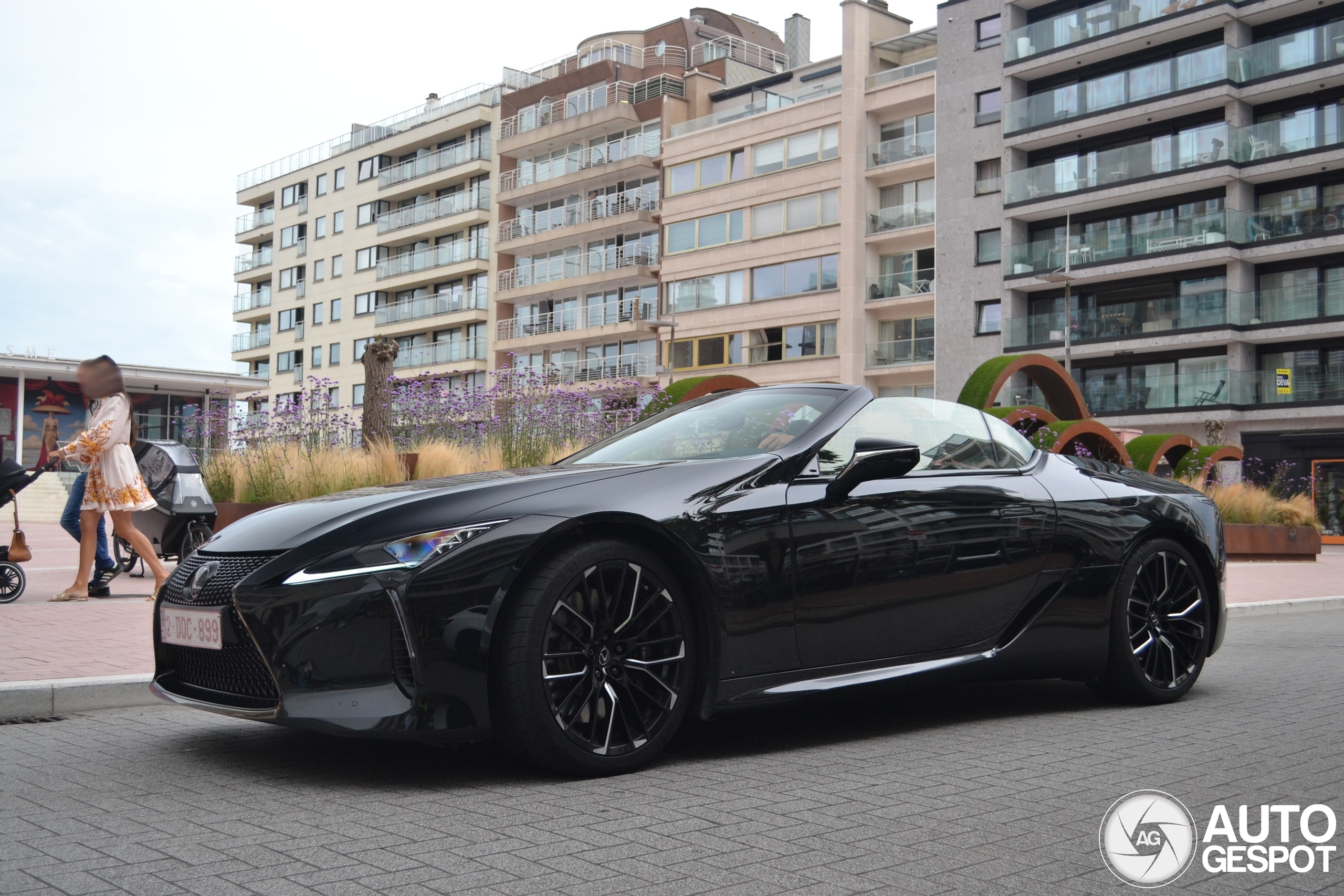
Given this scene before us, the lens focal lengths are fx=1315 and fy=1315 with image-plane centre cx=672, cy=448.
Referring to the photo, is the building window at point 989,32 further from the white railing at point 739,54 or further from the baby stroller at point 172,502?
the baby stroller at point 172,502

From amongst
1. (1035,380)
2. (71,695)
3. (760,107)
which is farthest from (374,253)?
(71,695)

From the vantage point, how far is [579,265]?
201 ft

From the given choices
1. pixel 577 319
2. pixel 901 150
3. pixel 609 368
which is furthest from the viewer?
pixel 577 319

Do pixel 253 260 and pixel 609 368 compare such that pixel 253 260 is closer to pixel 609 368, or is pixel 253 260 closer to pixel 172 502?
pixel 609 368

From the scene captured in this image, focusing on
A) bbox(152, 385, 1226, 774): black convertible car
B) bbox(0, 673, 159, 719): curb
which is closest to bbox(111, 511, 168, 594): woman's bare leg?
bbox(0, 673, 159, 719): curb

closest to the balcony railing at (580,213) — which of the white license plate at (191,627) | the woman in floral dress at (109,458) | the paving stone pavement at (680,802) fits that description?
the woman in floral dress at (109,458)

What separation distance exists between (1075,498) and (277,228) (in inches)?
3232

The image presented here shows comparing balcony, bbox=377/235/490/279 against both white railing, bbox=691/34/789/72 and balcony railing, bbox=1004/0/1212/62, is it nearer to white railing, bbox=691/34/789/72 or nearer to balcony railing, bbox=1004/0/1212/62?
white railing, bbox=691/34/789/72

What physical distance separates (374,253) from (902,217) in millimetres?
33878

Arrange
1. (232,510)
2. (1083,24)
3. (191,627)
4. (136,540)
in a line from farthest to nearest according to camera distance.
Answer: (1083,24) → (232,510) → (136,540) → (191,627)

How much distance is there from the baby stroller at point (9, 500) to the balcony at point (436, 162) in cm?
5778

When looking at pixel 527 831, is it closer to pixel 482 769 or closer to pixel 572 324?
pixel 482 769

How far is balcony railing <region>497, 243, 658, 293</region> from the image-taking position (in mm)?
58625

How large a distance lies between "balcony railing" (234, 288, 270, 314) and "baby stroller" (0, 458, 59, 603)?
251 feet
